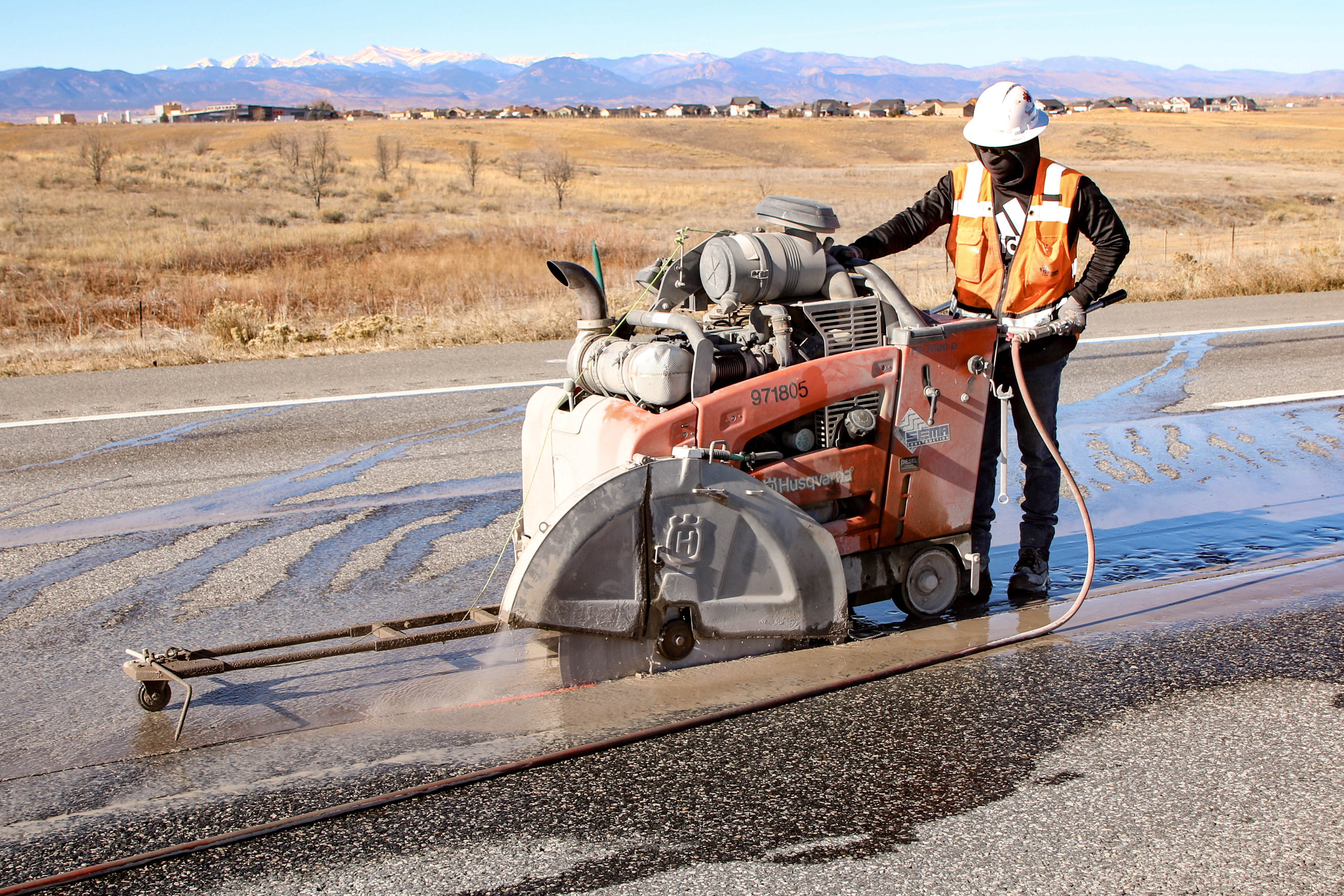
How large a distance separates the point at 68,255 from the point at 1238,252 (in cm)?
2492

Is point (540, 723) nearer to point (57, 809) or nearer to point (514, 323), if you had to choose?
point (57, 809)

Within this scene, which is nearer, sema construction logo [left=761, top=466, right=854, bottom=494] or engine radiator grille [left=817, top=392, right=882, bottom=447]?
sema construction logo [left=761, top=466, right=854, bottom=494]

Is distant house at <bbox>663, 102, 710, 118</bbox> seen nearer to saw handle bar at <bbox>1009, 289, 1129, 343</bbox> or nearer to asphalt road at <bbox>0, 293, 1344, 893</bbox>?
asphalt road at <bbox>0, 293, 1344, 893</bbox>

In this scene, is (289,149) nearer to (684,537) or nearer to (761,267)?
(761,267)

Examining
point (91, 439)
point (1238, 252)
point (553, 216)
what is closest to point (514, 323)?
point (91, 439)

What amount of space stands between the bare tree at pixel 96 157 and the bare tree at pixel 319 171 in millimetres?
7433

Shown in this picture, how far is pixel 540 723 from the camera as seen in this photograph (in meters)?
3.39

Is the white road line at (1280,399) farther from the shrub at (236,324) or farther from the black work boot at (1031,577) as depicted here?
the shrub at (236,324)

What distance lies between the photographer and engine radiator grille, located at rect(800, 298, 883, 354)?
12.7 feet

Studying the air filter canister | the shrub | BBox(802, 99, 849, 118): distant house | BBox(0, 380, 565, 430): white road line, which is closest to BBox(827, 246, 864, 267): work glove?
the air filter canister

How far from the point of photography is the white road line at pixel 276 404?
8.46 meters

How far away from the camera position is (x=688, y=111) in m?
151

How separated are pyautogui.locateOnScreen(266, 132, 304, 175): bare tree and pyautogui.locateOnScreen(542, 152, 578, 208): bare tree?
11.2 m

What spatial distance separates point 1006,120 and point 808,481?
61.4 inches
